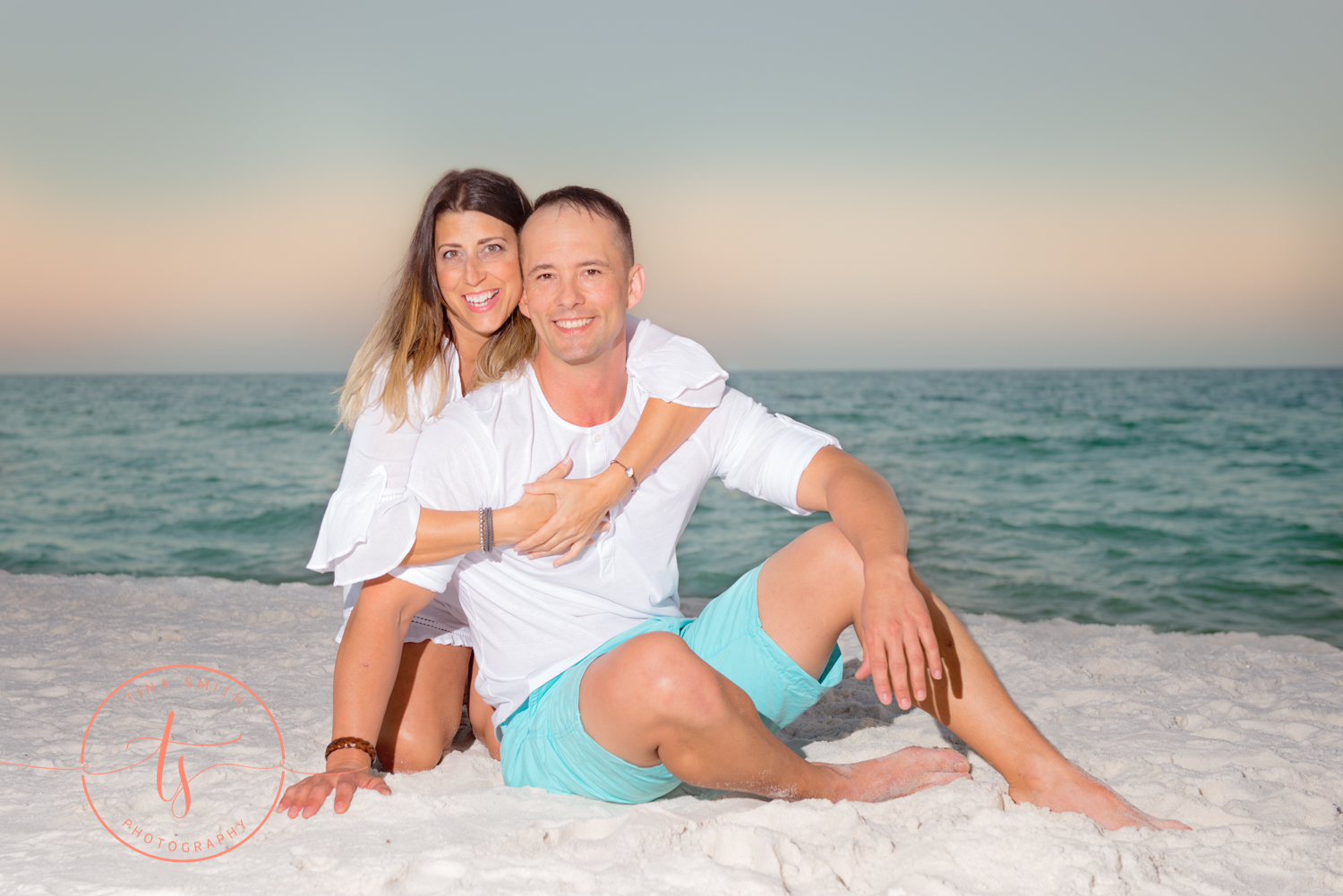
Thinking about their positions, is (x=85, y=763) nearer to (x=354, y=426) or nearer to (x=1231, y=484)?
(x=354, y=426)

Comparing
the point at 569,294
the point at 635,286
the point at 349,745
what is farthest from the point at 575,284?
the point at 349,745

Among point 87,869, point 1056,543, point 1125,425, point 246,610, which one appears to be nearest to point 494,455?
point 87,869

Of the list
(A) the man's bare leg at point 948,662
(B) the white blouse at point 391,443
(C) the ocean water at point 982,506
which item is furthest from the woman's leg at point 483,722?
(C) the ocean water at point 982,506

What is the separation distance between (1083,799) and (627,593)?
123cm

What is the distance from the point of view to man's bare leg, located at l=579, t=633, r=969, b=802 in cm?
196

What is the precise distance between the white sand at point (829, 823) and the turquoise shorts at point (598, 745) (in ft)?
0.23

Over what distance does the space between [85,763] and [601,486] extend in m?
1.85

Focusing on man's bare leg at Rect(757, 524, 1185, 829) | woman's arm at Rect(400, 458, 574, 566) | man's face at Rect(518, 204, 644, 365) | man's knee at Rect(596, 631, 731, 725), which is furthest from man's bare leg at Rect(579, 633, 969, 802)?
man's face at Rect(518, 204, 644, 365)

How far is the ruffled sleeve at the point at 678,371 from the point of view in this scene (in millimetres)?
2436

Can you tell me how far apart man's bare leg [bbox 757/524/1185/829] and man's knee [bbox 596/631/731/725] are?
13.6 inches

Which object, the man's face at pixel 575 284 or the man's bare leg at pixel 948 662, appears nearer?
the man's bare leg at pixel 948 662

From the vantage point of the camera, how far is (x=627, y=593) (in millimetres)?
2432

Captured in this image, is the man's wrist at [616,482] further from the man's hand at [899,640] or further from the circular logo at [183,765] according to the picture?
the circular logo at [183,765]

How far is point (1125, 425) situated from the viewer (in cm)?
2031
